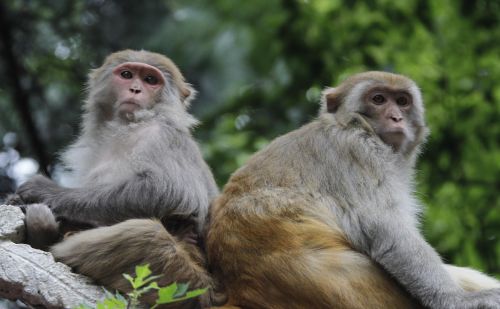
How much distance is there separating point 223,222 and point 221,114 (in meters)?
7.00

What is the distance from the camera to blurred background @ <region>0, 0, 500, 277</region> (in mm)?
12461

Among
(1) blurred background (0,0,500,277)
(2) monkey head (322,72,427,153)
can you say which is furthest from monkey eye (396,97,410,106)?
(1) blurred background (0,0,500,277)

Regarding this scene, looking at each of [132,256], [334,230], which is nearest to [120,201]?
[132,256]

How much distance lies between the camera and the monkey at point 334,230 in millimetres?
6531

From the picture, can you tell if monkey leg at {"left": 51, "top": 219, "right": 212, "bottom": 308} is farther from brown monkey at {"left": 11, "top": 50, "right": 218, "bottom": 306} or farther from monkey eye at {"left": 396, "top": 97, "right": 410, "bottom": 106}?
monkey eye at {"left": 396, "top": 97, "right": 410, "bottom": 106}

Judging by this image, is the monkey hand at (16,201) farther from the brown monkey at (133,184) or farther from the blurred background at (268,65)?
the blurred background at (268,65)

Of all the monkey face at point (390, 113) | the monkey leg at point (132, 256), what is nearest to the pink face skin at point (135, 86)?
the monkey leg at point (132, 256)

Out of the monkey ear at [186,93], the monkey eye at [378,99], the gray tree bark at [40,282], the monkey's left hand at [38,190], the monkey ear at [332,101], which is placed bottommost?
the gray tree bark at [40,282]

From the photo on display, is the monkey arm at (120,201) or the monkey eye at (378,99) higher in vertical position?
the monkey eye at (378,99)

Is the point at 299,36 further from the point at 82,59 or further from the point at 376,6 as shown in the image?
the point at 82,59

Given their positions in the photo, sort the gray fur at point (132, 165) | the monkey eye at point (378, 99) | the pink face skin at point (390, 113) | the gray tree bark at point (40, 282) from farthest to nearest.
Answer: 1. the monkey eye at point (378, 99)
2. the pink face skin at point (390, 113)
3. the gray fur at point (132, 165)
4. the gray tree bark at point (40, 282)

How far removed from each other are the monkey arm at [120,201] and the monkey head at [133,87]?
873 mm

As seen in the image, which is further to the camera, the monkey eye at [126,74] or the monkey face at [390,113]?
the monkey eye at [126,74]

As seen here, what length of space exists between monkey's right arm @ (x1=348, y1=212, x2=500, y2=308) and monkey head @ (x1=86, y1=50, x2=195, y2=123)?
2.27 m
